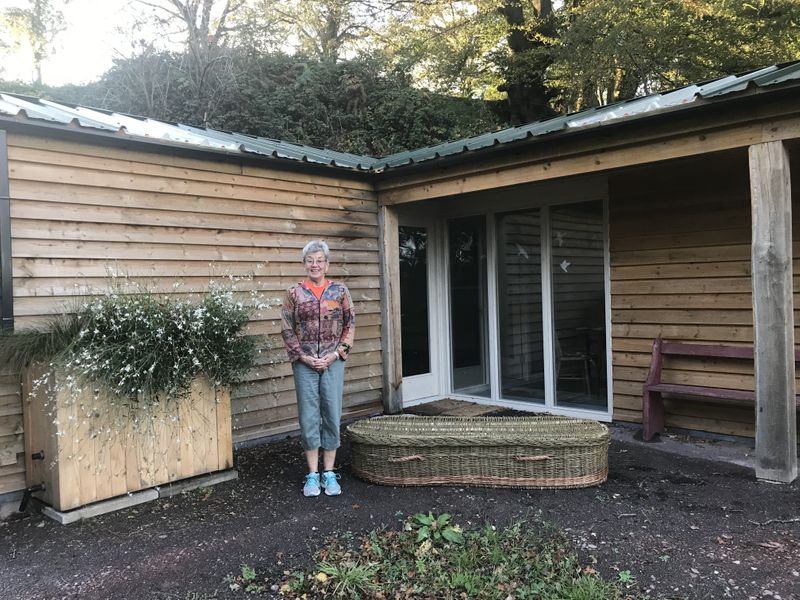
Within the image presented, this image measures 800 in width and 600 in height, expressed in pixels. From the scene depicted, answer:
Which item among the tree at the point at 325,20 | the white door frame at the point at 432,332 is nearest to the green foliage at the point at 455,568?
the white door frame at the point at 432,332

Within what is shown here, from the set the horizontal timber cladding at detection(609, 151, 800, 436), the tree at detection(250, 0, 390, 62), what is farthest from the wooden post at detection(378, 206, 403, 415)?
the tree at detection(250, 0, 390, 62)

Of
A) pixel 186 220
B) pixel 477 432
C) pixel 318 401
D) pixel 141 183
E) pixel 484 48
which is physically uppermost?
pixel 484 48

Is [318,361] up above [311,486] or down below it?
above

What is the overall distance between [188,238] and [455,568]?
3.12 meters

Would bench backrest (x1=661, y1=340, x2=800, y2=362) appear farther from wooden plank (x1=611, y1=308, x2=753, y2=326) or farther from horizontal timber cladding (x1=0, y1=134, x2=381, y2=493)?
horizontal timber cladding (x1=0, y1=134, x2=381, y2=493)

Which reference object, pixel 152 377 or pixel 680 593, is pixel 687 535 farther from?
pixel 152 377

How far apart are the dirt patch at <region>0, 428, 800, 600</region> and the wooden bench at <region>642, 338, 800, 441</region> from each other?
562 millimetres

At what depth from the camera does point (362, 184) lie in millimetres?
5707

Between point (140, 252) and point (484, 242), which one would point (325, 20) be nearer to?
point (484, 242)

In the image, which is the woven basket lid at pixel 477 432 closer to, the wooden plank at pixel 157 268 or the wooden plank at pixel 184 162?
the wooden plank at pixel 157 268

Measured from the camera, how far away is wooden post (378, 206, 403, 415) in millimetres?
5820

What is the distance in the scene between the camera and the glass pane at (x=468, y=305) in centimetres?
646

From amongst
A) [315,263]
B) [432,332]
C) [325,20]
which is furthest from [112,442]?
[325,20]

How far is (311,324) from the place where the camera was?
3.61 metres
